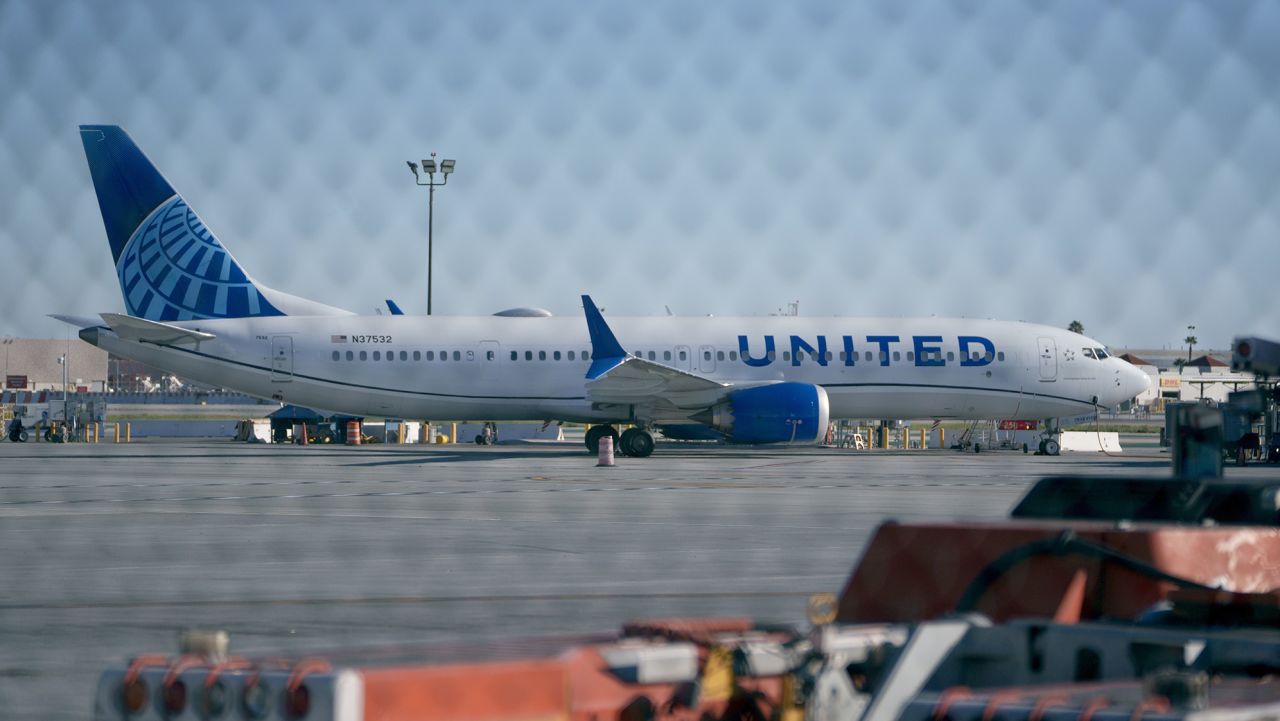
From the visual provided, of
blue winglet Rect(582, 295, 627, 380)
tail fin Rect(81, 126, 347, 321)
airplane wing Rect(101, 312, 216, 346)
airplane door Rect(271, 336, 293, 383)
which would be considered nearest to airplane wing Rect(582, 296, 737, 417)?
blue winglet Rect(582, 295, 627, 380)

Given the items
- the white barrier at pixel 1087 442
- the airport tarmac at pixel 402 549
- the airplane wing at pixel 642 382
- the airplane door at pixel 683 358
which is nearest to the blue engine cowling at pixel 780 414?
the airplane wing at pixel 642 382

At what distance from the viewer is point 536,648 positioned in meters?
3.71

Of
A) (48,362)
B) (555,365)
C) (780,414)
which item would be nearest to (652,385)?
(555,365)

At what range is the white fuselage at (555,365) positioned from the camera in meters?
37.7

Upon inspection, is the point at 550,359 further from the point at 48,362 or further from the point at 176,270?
the point at 48,362

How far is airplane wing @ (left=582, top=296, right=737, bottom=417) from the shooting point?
3575 cm

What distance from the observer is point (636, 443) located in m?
36.7

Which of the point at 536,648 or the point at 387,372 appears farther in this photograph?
the point at 387,372

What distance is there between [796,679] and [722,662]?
21 centimetres

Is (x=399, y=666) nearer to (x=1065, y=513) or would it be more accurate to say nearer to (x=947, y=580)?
(x=947, y=580)

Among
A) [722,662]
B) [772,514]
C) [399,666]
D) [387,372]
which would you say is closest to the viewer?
[399,666]

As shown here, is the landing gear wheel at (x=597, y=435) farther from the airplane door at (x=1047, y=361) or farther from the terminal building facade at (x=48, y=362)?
the terminal building facade at (x=48, y=362)

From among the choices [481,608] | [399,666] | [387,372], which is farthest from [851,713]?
[387,372]

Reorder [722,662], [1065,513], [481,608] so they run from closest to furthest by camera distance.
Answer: [722,662] → [1065,513] → [481,608]
